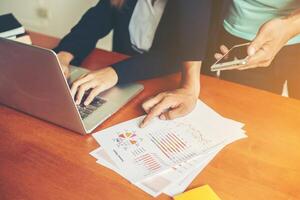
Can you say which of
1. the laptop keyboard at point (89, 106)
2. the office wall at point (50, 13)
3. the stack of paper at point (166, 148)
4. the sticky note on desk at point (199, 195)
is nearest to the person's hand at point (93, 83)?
the laptop keyboard at point (89, 106)

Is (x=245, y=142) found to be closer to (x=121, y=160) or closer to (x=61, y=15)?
(x=121, y=160)

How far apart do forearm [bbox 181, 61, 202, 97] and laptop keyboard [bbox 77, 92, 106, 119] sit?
0.24 m

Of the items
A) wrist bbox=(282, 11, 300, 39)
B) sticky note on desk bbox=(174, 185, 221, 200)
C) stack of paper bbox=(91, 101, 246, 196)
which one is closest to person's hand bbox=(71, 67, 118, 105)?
stack of paper bbox=(91, 101, 246, 196)

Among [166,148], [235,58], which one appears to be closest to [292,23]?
[235,58]

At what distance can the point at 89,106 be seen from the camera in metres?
0.89

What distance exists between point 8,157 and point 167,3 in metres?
0.79

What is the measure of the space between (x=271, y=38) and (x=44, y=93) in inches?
29.3

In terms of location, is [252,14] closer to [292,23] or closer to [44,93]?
[292,23]

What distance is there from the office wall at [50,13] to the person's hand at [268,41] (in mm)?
1168

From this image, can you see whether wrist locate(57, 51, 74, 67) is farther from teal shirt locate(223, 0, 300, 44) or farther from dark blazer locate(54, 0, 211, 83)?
teal shirt locate(223, 0, 300, 44)

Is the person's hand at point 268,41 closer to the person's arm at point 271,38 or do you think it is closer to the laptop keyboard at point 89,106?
the person's arm at point 271,38

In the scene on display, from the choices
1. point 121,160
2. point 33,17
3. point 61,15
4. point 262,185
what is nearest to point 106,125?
point 121,160

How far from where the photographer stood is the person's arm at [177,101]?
863mm

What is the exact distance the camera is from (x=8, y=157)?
2.43 feet
